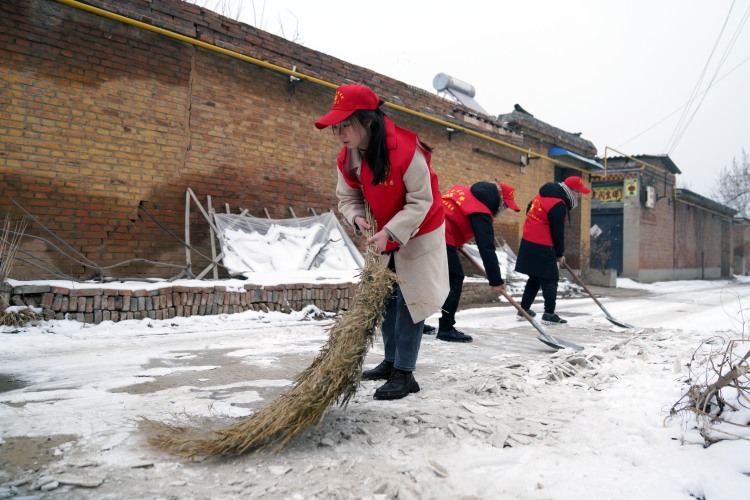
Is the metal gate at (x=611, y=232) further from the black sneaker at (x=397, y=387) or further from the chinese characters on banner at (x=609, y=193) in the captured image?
the black sneaker at (x=397, y=387)

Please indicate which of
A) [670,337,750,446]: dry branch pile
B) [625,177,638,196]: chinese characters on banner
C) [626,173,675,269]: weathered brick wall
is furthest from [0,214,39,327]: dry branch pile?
[626,173,675,269]: weathered brick wall

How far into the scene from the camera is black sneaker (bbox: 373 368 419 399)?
2.60 metres

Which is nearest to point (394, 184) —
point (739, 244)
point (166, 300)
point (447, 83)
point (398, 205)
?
point (398, 205)

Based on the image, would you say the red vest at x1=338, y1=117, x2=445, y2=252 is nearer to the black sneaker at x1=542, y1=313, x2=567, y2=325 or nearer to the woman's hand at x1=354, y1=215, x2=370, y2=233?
the woman's hand at x1=354, y1=215, x2=370, y2=233

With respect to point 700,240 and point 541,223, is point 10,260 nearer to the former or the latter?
point 541,223

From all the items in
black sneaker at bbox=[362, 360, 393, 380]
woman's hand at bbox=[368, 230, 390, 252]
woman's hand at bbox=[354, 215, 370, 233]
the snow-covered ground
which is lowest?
the snow-covered ground

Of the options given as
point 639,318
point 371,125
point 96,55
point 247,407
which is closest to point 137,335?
point 247,407

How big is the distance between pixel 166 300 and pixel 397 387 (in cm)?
332

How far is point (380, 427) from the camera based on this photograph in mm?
2174

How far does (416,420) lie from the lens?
2227mm

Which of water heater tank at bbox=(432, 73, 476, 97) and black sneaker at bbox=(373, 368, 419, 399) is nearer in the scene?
black sneaker at bbox=(373, 368, 419, 399)

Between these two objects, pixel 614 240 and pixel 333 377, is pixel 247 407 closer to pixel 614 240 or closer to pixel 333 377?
pixel 333 377

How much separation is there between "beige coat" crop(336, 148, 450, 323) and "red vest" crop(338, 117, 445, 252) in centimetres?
4

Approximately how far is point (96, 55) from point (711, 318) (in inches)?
333
